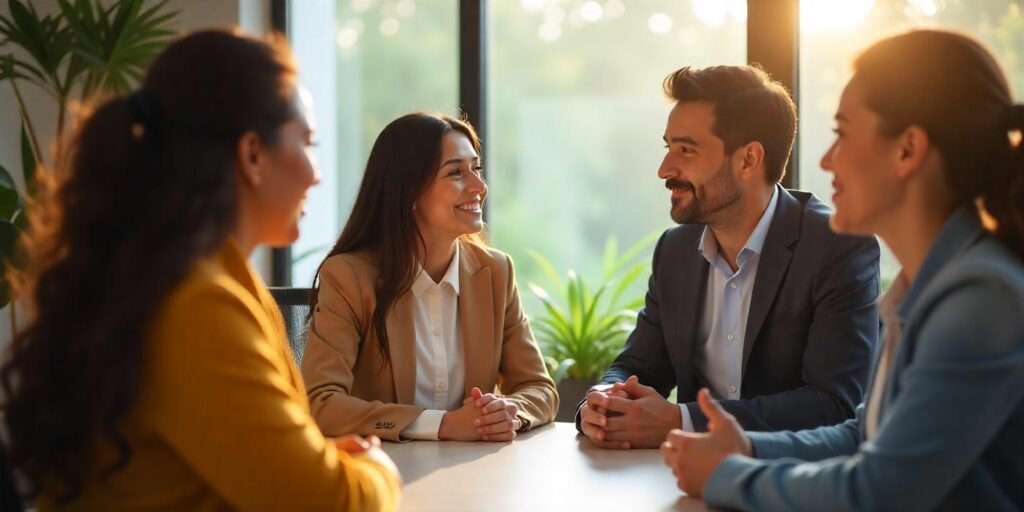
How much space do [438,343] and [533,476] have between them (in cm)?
86

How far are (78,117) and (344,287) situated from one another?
1267mm

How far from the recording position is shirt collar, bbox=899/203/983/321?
4.98ft

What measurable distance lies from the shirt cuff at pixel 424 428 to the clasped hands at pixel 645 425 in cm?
31

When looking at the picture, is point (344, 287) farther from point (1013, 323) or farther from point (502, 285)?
point (1013, 323)

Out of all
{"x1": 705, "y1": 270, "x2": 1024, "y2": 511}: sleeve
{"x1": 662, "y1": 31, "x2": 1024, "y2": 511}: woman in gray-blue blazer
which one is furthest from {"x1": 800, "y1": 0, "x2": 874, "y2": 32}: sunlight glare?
{"x1": 705, "y1": 270, "x2": 1024, "y2": 511}: sleeve

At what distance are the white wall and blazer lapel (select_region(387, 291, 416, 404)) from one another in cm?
234

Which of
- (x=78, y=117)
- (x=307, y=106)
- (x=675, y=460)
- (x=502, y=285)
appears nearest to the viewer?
(x=78, y=117)

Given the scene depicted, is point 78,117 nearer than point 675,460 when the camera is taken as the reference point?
Yes

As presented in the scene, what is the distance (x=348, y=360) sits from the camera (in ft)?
8.70

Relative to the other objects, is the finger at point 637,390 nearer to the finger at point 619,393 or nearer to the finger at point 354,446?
the finger at point 619,393

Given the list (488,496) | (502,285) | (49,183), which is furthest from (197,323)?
(502,285)

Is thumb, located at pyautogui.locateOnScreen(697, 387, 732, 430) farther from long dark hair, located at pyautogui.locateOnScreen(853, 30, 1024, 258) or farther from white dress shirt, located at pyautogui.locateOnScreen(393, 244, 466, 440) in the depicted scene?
white dress shirt, located at pyautogui.locateOnScreen(393, 244, 466, 440)

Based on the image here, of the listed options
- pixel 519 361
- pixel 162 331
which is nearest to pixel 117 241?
pixel 162 331

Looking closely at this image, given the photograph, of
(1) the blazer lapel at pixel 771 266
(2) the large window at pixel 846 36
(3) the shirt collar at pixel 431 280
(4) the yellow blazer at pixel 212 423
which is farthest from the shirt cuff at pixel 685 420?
(2) the large window at pixel 846 36
